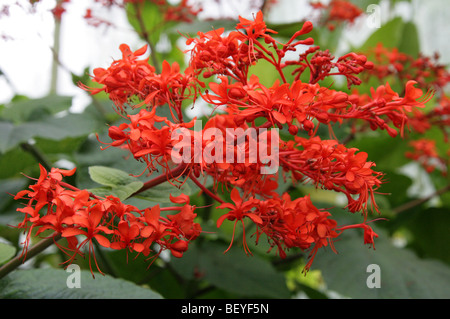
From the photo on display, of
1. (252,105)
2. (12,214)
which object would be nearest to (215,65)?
(252,105)

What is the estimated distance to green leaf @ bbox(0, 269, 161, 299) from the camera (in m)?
0.54

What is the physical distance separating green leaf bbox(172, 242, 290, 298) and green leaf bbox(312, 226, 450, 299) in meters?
0.09

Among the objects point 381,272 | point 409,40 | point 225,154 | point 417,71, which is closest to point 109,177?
point 225,154

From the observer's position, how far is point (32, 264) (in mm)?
1063

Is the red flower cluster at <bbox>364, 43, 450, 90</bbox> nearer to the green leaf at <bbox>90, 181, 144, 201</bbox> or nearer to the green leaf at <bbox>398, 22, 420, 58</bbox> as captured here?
the green leaf at <bbox>398, 22, 420, 58</bbox>

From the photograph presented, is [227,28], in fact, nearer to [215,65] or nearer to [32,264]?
[215,65]

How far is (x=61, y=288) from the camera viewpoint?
1.85ft

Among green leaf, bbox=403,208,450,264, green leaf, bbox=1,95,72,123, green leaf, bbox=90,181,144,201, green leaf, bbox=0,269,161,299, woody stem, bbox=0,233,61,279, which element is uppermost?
green leaf, bbox=1,95,72,123

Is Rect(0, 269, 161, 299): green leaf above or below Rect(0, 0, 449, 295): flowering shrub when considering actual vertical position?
below

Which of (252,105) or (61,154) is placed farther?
(61,154)

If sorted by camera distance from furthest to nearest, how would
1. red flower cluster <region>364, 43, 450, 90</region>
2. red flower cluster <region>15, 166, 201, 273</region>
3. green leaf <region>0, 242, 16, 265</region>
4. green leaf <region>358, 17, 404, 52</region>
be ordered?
green leaf <region>358, 17, 404, 52</region>
red flower cluster <region>364, 43, 450, 90</region>
green leaf <region>0, 242, 16, 265</region>
red flower cluster <region>15, 166, 201, 273</region>

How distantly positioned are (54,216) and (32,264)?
0.80 meters

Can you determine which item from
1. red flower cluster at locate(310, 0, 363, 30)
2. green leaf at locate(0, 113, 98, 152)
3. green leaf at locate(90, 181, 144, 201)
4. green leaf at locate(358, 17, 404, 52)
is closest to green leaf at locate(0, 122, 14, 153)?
green leaf at locate(0, 113, 98, 152)
